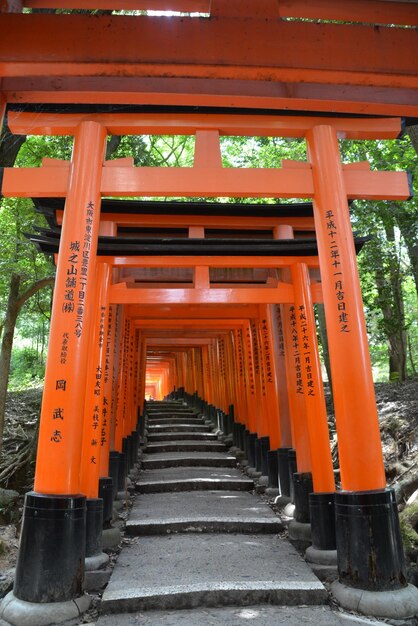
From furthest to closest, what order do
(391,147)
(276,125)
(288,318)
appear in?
(391,147) → (288,318) → (276,125)

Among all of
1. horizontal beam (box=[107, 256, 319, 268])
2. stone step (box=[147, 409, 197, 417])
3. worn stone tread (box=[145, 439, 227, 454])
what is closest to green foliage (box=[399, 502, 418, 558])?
horizontal beam (box=[107, 256, 319, 268])

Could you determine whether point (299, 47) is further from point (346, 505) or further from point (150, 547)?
point (150, 547)

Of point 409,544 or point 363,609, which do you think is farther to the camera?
point 409,544

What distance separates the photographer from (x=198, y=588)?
13.0 ft

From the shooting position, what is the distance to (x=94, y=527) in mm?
4852

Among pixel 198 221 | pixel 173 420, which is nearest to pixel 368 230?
pixel 198 221

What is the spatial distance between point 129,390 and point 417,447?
18.7ft

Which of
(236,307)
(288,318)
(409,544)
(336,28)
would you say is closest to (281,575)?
(409,544)

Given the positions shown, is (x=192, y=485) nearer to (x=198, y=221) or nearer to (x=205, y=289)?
(x=205, y=289)

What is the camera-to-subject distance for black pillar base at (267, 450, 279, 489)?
7.66 metres

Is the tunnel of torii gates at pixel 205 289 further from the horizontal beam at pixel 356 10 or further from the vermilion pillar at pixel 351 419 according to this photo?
the horizontal beam at pixel 356 10

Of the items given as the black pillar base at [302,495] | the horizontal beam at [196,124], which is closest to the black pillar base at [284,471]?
the black pillar base at [302,495]

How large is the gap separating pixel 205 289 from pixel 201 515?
306 cm

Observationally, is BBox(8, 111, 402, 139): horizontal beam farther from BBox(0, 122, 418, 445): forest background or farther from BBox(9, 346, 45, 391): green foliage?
BBox(9, 346, 45, 391): green foliage
